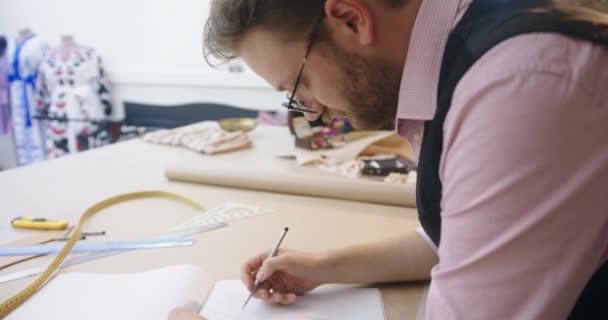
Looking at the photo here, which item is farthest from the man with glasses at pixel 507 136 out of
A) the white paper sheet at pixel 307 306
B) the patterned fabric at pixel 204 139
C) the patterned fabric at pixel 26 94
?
the patterned fabric at pixel 26 94

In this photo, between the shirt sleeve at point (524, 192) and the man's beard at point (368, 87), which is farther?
the man's beard at point (368, 87)

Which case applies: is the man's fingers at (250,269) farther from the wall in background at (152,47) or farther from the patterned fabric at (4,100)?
the patterned fabric at (4,100)

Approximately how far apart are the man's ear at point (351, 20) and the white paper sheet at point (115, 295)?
449 millimetres

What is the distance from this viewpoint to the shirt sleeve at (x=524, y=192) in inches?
15.0

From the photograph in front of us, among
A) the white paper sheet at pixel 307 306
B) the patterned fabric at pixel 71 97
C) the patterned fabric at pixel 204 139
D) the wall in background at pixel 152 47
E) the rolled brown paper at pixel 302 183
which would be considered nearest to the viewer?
the white paper sheet at pixel 307 306

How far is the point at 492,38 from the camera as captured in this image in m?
0.43

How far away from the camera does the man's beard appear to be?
588 mm

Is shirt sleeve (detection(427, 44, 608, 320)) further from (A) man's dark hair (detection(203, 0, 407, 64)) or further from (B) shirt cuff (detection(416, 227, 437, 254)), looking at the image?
(B) shirt cuff (detection(416, 227, 437, 254))

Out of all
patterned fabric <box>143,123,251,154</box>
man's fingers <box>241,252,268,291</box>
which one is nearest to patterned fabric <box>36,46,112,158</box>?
patterned fabric <box>143,123,251,154</box>

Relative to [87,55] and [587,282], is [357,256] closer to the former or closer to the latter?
[587,282]

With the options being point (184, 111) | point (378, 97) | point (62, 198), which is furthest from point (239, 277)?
point (184, 111)

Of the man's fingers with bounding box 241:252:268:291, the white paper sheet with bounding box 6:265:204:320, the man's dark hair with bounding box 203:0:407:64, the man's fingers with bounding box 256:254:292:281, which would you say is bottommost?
the white paper sheet with bounding box 6:265:204:320

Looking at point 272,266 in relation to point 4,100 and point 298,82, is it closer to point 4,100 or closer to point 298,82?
point 298,82

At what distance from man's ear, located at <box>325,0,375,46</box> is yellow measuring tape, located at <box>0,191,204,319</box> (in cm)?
62
